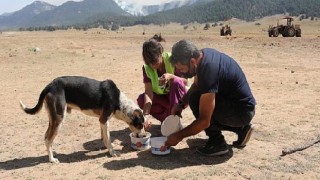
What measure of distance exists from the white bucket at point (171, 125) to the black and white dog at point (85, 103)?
1.44 feet

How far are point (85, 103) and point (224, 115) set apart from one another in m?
1.95

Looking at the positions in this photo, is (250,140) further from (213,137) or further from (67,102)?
(67,102)

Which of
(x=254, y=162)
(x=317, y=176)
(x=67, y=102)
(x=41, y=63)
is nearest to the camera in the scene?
(x=317, y=176)

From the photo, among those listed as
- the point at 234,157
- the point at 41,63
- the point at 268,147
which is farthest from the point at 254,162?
the point at 41,63

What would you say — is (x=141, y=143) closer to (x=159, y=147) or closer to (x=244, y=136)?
(x=159, y=147)

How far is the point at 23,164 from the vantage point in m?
5.80

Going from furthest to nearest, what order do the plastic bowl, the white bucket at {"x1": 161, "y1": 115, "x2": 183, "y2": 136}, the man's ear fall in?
the plastic bowl, the white bucket at {"x1": 161, "y1": 115, "x2": 183, "y2": 136}, the man's ear

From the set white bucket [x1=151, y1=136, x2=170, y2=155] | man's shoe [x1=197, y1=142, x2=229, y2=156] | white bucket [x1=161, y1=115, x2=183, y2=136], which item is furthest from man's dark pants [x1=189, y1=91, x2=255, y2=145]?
white bucket [x1=151, y1=136, x2=170, y2=155]

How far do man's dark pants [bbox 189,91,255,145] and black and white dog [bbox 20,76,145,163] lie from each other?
3.12ft

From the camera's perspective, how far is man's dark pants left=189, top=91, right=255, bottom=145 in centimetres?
551

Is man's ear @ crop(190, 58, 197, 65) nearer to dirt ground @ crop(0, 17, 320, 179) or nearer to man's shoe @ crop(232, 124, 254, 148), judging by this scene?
dirt ground @ crop(0, 17, 320, 179)

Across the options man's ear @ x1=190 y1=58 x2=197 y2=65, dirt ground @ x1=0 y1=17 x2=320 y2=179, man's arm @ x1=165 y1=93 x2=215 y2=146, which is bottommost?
dirt ground @ x1=0 y1=17 x2=320 y2=179

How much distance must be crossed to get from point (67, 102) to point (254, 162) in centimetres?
267

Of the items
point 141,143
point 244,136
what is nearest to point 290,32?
point 244,136
